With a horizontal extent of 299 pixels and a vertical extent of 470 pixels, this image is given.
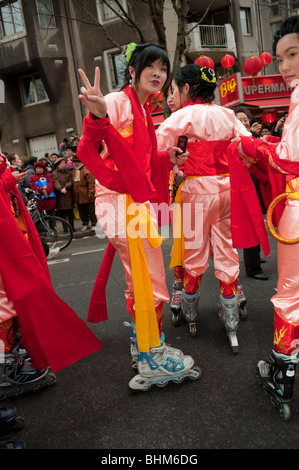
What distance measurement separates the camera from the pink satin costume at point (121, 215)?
5.50 ft

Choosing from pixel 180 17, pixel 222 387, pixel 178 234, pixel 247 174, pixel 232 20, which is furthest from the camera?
pixel 232 20

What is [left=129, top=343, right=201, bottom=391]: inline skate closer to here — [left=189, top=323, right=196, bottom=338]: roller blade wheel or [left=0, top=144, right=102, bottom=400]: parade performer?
[left=0, top=144, right=102, bottom=400]: parade performer

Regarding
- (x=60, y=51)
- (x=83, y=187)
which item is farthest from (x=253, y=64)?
(x=60, y=51)

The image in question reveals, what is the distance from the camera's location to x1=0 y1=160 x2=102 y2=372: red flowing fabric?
67.4 inches

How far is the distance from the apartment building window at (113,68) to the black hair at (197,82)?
11.8 meters

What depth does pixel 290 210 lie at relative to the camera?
1499 millimetres

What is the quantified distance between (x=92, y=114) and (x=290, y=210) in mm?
974

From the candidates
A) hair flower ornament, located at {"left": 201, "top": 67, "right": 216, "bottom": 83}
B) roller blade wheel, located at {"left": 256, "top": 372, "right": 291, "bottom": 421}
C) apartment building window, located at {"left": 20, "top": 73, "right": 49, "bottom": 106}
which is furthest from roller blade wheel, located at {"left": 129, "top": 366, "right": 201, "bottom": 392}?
apartment building window, located at {"left": 20, "top": 73, "right": 49, "bottom": 106}

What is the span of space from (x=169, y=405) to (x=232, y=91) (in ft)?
35.6

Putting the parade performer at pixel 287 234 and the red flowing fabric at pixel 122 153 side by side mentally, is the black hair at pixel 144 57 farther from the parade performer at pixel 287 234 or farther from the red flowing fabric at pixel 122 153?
the parade performer at pixel 287 234

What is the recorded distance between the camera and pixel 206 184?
223cm

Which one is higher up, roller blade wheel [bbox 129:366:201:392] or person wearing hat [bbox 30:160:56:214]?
person wearing hat [bbox 30:160:56:214]
